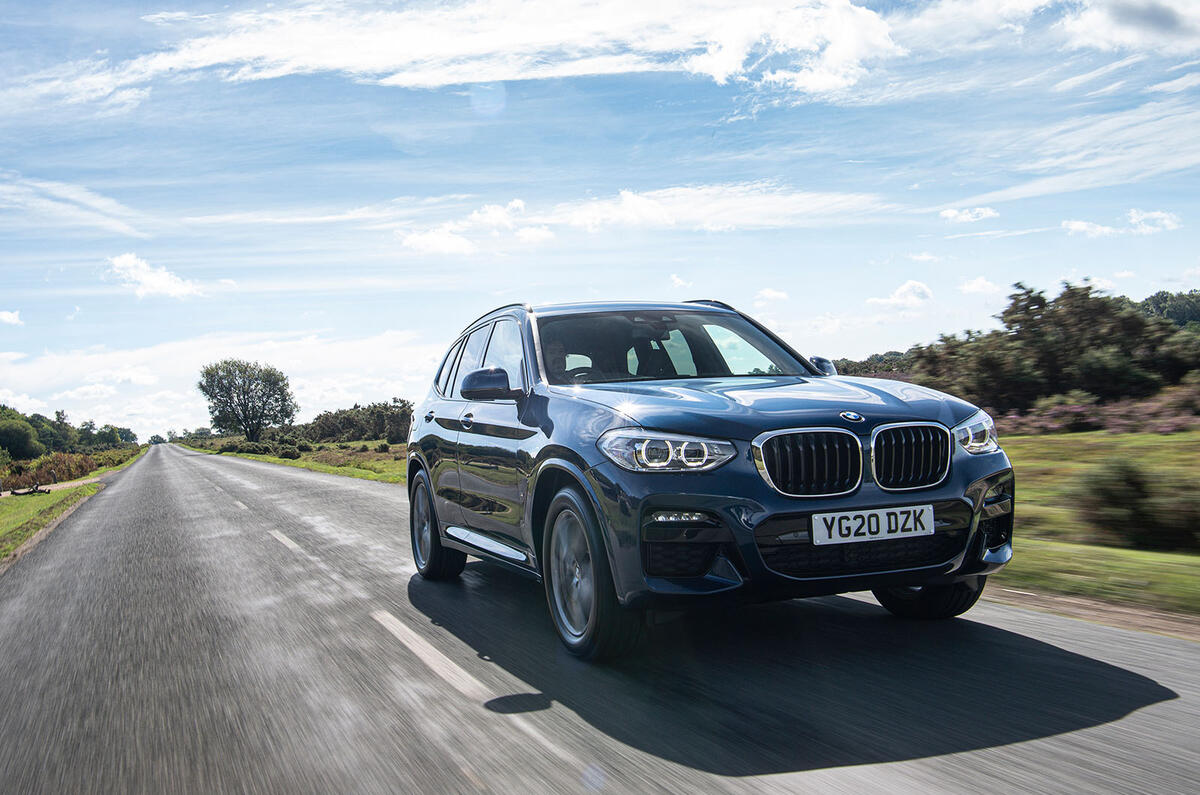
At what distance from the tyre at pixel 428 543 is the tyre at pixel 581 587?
90.0 inches

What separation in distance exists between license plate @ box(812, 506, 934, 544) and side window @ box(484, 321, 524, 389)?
2.21 metres

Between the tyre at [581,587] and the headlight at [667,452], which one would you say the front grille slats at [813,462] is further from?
the tyre at [581,587]

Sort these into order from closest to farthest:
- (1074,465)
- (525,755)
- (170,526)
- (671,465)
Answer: (525,755) < (671,465) < (1074,465) < (170,526)

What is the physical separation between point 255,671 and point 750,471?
290 cm

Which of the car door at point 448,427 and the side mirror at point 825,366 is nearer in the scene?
the side mirror at point 825,366

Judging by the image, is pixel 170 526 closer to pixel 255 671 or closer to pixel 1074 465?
pixel 255 671

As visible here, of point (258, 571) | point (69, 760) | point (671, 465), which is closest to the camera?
point (69, 760)

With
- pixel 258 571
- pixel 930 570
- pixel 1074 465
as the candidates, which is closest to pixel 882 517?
pixel 930 570

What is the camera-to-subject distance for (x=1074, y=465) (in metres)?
10.7

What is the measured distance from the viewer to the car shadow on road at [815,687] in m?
3.52

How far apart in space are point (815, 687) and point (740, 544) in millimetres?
694

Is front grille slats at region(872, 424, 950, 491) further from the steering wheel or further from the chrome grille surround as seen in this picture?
the steering wheel

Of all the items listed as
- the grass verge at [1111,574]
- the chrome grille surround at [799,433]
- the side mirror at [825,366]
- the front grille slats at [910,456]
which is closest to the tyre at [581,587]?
the chrome grille surround at [799,433]

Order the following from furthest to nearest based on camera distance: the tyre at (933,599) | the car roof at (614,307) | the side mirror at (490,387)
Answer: the car roof at (614,307), the side mirror at (490,387), the tyre at (933,599)
